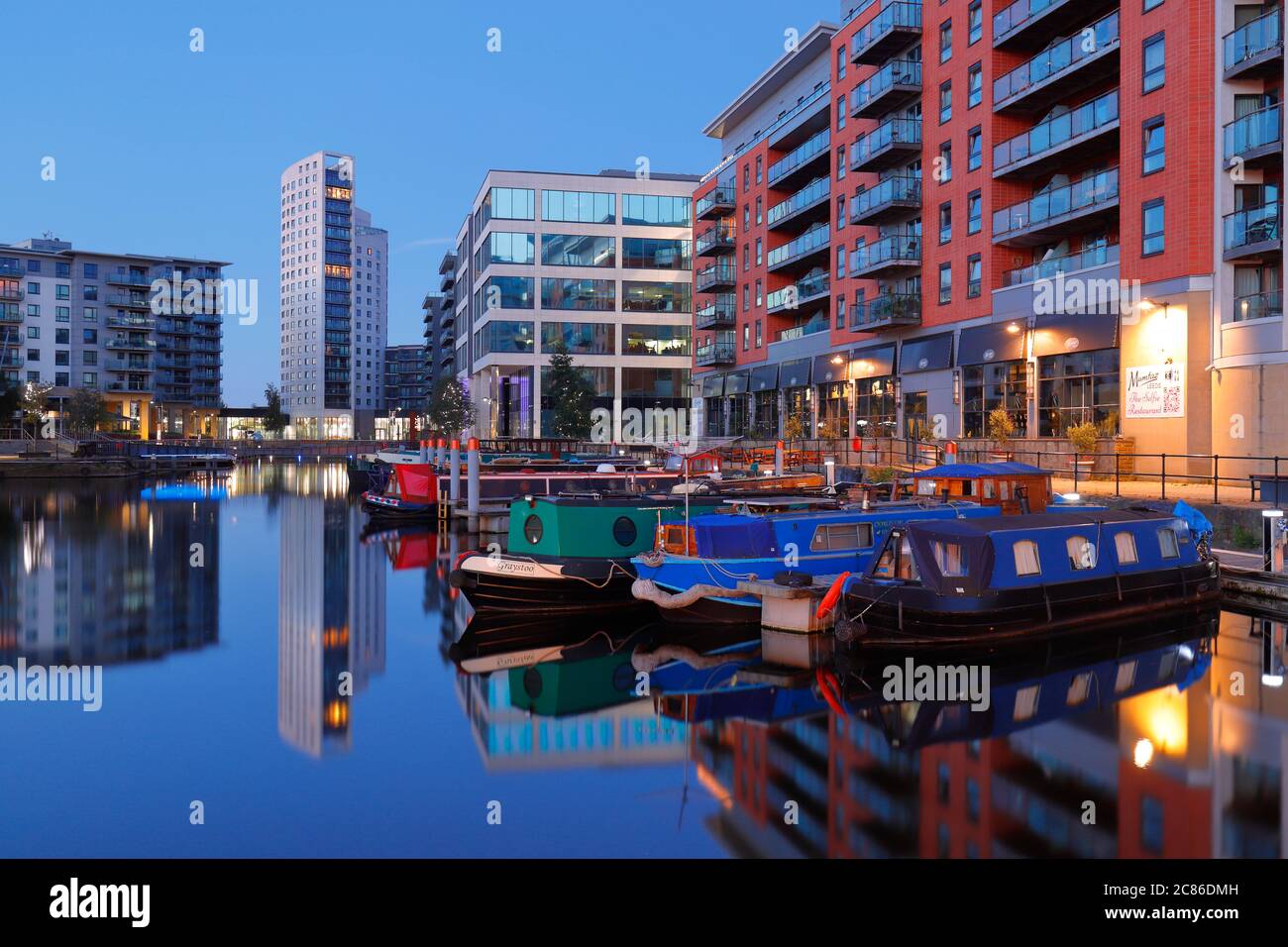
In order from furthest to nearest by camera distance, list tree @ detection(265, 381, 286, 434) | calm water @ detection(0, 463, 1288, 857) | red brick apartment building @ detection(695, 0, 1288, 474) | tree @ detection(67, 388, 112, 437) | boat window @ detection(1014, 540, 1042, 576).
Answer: tree @ detection(265, 381, 286, 434) → tree @ detection(67, 388, 112, 437) → red brick apartment building @ detection(695, 0, 1288, 474) → boat window @ detection(1014, 540, 1042, 576) → calm water @ detection(0, 463, 1288, 857)

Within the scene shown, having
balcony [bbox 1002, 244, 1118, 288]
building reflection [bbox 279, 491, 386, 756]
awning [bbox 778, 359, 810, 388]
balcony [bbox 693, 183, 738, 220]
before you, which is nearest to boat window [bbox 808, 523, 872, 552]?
building reflection [bbox 279, 491, 386, 756]

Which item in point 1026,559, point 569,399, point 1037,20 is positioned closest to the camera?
point 1026,559

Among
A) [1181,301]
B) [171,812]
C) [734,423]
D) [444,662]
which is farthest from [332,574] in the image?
[734,423]

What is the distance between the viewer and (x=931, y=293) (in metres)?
48.0

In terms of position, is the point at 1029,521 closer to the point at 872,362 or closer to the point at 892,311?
the point at 892,311

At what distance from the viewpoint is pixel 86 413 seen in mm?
105375

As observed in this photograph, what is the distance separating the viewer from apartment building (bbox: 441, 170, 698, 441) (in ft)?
291

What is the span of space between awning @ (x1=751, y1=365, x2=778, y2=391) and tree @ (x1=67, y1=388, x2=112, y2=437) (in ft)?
244

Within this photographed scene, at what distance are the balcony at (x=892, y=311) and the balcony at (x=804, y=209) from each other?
9899mm

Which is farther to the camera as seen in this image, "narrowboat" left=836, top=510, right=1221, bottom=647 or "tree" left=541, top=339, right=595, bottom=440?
"tree" left=541, top=339, right=595, bottom=440

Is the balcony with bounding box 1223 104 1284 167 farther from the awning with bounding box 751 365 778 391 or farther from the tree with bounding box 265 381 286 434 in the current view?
the tree with bounding box 265 381 286 434

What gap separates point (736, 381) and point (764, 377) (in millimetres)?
5077

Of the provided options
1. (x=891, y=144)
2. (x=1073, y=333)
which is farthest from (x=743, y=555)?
(x=891, y=144)
